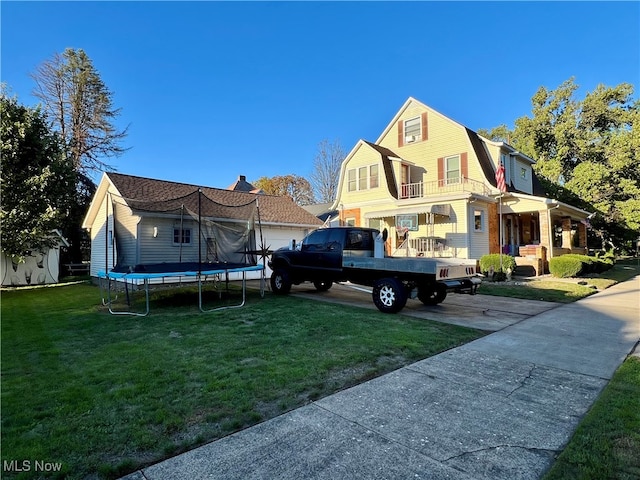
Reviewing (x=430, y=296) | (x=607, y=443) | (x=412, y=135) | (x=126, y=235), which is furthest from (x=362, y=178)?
(x=607, y=443)

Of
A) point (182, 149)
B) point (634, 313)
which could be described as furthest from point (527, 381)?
point (182, 149)

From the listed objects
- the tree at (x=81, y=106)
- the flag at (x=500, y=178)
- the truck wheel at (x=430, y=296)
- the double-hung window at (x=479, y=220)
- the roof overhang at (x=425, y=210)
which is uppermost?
the tree at (x=81, y=106)

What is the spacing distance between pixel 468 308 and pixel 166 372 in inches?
278

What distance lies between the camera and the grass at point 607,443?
217 cm

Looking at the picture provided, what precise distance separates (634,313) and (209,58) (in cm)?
1642

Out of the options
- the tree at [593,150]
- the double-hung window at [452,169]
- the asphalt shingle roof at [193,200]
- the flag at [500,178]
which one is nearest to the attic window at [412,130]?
the double-hung window at [452,169]

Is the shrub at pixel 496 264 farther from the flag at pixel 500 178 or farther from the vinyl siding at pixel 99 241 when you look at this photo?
the vinyl siding at pixel 99 241

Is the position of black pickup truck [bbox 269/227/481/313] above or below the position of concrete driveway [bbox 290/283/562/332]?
above

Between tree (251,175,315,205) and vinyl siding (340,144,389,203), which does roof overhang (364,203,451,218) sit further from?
tree (251,175,315,205)

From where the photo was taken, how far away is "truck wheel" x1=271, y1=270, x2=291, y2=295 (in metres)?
10.4

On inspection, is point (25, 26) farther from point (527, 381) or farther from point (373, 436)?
point (527, 381)

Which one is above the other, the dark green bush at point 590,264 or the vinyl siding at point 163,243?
the vinyl siding at point 163,243

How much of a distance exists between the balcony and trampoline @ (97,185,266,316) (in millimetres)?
8864

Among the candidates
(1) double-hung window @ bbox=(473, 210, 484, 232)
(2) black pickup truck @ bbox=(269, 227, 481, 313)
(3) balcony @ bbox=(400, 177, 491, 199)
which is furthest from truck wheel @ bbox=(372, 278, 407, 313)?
(3) balcony @ bbox=(400, 177, 491, 199)
